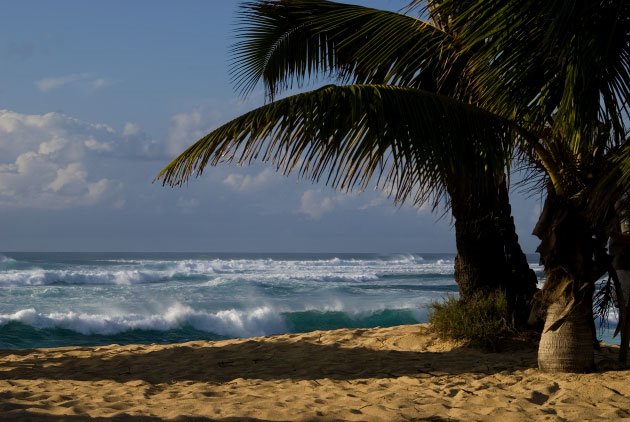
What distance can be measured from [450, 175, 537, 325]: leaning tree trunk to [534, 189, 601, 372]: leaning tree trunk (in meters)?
2.26

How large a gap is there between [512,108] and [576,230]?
1.34 meters

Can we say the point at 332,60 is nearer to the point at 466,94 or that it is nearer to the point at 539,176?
the point at 466,94

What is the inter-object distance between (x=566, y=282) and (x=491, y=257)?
8.75 feet

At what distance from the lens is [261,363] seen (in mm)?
8836

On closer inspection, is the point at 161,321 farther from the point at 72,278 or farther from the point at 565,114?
the point at 72,278

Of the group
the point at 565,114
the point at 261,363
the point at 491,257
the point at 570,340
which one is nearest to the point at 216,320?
the point at 261,363

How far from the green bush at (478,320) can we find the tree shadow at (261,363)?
233 mm

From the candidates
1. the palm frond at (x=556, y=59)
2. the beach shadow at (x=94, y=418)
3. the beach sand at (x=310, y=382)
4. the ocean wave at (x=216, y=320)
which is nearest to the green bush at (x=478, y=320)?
the beach sand at (x=310, y=382)

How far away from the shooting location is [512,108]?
22.8 ft

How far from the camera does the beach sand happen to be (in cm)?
612

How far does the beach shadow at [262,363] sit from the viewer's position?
314 inches

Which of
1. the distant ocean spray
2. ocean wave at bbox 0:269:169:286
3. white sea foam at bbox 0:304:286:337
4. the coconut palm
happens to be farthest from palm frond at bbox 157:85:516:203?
ocean wave at bbox 0:269:169:286

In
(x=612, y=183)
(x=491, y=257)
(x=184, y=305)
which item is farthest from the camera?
(x=184, y=305)

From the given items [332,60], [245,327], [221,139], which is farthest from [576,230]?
[245,327]
